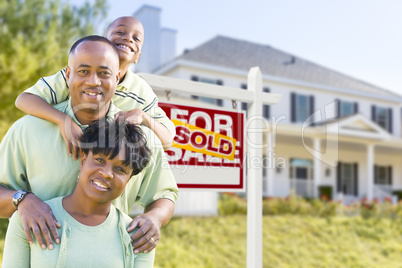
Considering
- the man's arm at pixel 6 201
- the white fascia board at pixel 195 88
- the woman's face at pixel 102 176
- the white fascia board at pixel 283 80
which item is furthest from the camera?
the white fascia board at pixel 283 80

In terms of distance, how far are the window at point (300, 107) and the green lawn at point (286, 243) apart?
7373 millimetres

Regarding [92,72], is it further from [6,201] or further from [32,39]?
[32,39]

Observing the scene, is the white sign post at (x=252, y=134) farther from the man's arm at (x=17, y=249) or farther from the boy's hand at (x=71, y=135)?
the man's arm at (x=17, y=249)

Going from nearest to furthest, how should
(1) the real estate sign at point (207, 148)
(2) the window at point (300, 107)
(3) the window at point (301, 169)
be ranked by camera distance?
(1) the real estate sign at point (207, 148) < (2) the window at point (300, 107) < (3) the window at point (301, 169)

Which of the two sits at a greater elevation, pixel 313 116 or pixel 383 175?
pixel 313 116

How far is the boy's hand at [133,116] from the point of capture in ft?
5.68

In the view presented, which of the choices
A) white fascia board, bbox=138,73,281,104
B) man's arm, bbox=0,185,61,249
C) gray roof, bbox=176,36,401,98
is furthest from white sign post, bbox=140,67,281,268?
gray roof, bbox=176,36,401,98

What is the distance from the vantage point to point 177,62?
51.2 ft

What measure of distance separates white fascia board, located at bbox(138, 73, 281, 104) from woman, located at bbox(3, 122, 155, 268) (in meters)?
1.88

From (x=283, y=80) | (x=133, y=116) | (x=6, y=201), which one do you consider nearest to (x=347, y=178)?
(x=283, y=80)

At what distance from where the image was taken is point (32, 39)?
994 cm

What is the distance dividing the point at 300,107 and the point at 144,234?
17398 millimetres

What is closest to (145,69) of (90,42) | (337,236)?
(337,236)

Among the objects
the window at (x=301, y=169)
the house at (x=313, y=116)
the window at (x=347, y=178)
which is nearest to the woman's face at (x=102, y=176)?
the house at (x=313, y=116)
